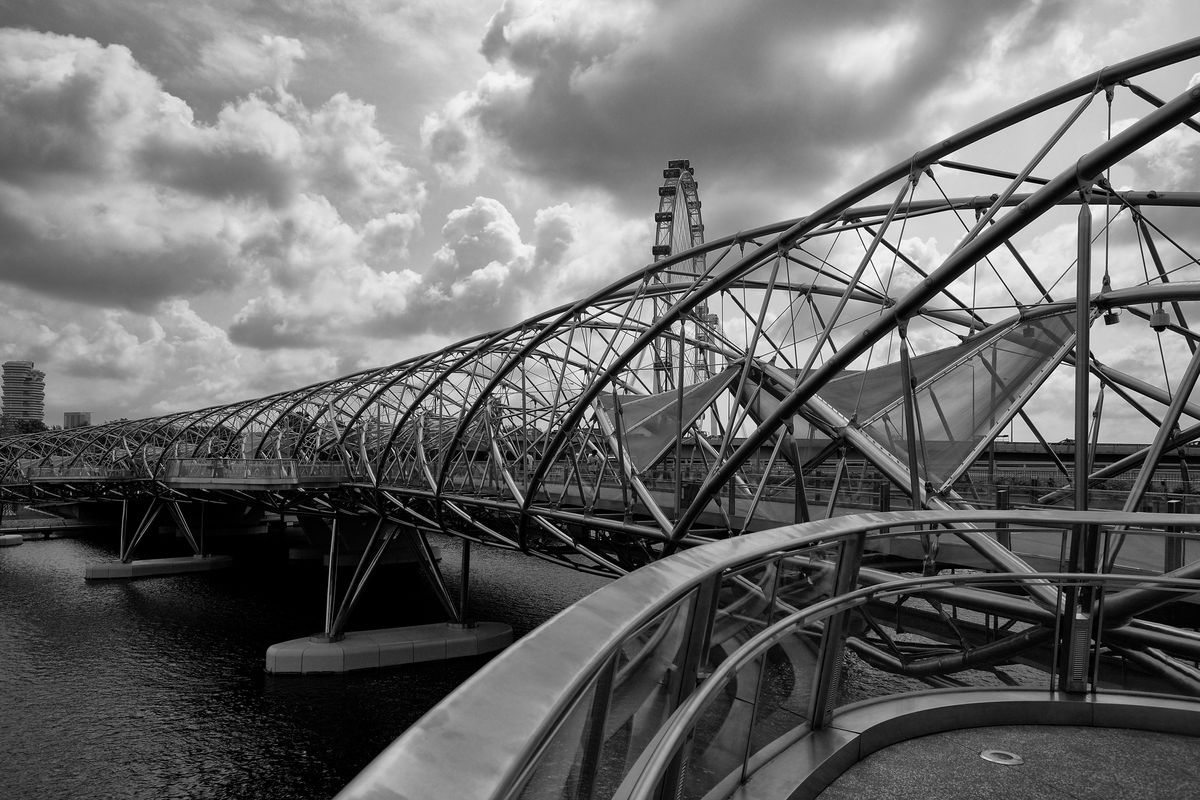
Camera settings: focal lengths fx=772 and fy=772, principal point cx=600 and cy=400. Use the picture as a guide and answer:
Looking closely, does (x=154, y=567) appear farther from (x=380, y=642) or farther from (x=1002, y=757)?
(x=1002, y=757)

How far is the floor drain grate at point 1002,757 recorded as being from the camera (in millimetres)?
5848

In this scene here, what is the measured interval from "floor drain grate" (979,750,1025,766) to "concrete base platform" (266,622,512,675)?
122 ft

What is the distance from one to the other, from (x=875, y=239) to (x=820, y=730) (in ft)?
50.7

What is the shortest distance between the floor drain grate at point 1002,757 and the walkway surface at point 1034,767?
44 millimetres

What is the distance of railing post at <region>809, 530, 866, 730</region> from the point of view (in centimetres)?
548

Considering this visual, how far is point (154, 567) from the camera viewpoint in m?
65.9

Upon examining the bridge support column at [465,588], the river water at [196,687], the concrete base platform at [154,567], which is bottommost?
the river water at [196,687]

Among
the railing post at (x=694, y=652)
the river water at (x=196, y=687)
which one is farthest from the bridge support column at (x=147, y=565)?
the railing post at (x=694, y=652)

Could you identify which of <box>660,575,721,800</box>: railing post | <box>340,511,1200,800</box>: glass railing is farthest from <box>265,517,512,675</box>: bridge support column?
<box>660,575,721,800</box>: railing post

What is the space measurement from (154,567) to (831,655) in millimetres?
73220

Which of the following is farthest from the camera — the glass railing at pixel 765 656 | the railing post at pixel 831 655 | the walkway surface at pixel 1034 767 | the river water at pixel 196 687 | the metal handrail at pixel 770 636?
the river water at pixel 196 687

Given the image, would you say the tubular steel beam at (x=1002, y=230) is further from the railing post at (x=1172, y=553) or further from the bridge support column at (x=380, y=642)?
the bridge support column at (x=380, y=642)

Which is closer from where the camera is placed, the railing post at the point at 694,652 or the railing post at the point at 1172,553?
the railing post at the point at 694,652

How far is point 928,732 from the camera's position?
248 inches
